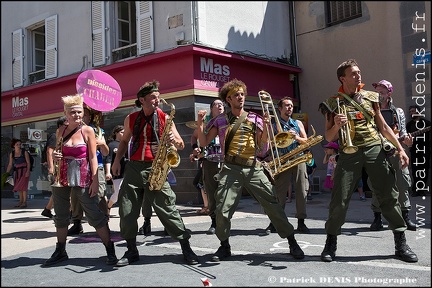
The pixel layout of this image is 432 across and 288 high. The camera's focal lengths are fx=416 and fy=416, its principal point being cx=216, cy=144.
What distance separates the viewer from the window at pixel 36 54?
1405cm

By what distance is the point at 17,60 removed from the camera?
49.8 feet

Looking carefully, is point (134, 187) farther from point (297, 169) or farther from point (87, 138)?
point (297, 169)

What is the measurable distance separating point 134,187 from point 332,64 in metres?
9.40

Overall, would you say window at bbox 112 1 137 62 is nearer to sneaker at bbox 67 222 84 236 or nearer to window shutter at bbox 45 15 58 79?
window shutter at bbox 45 15 58 79

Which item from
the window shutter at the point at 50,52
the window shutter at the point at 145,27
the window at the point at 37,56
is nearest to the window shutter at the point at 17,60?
the window at the point at 37,56

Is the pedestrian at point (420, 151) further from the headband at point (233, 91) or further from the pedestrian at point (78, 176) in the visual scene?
the pedestrian at point (78, 176)

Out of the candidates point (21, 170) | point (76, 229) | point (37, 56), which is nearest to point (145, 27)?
point (21, 170)

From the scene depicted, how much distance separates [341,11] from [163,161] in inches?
380

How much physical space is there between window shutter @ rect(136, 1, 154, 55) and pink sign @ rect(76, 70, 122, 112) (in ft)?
18.0

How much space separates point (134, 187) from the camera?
4371 millimetres

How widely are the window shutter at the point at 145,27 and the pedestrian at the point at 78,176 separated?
25.0 feet

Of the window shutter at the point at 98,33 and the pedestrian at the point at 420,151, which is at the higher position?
the window shutter at the point at 98,33

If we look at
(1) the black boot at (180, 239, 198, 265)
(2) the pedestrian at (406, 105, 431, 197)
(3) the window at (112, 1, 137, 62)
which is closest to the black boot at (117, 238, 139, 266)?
(1) the black boot at (180, 239, 198, 265)

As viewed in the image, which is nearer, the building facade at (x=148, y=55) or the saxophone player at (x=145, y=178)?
the saxophone player at (x=145, y=178)
